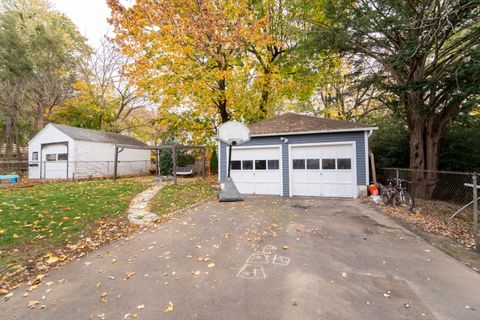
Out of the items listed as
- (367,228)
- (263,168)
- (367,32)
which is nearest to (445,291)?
(367,228)

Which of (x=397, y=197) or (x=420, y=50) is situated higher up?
(x=420, y=50)

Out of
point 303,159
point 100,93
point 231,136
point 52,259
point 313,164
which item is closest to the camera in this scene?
point 52,259

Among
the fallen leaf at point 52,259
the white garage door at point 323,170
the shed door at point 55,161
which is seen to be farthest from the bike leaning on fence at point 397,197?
the shed door at point 55,161

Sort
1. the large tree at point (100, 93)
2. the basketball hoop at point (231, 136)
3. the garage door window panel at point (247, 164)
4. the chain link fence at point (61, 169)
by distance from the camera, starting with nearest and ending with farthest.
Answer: the basketball hoop at point (231, 136)
the garage door window panel at point (247, 164)
the chain link fence at point (61, 169)
the large tree at point (100, 93)

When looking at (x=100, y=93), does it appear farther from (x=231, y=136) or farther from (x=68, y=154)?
(x=231, y=136)

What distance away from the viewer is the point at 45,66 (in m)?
19.2

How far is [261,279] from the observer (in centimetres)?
327

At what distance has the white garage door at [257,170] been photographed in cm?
1075

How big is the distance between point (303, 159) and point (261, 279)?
7.82 metres

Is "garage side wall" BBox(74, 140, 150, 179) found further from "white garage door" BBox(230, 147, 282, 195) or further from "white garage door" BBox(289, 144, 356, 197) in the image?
"white garage door" BBox(289, 144, 356, 197)

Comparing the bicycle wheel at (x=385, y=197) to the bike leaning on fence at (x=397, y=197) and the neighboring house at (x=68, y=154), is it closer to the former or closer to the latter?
the bike leaning on fence at (x=397, y=197)

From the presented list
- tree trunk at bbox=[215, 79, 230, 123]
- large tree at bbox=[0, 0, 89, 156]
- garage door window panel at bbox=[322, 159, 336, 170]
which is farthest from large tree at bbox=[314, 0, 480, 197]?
large tree at bbox=[0, 0, 89, 156]

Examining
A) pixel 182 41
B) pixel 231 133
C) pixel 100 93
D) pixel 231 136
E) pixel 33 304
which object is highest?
pixel 100 93

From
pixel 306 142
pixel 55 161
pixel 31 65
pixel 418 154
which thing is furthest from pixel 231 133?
pixel 31 65
